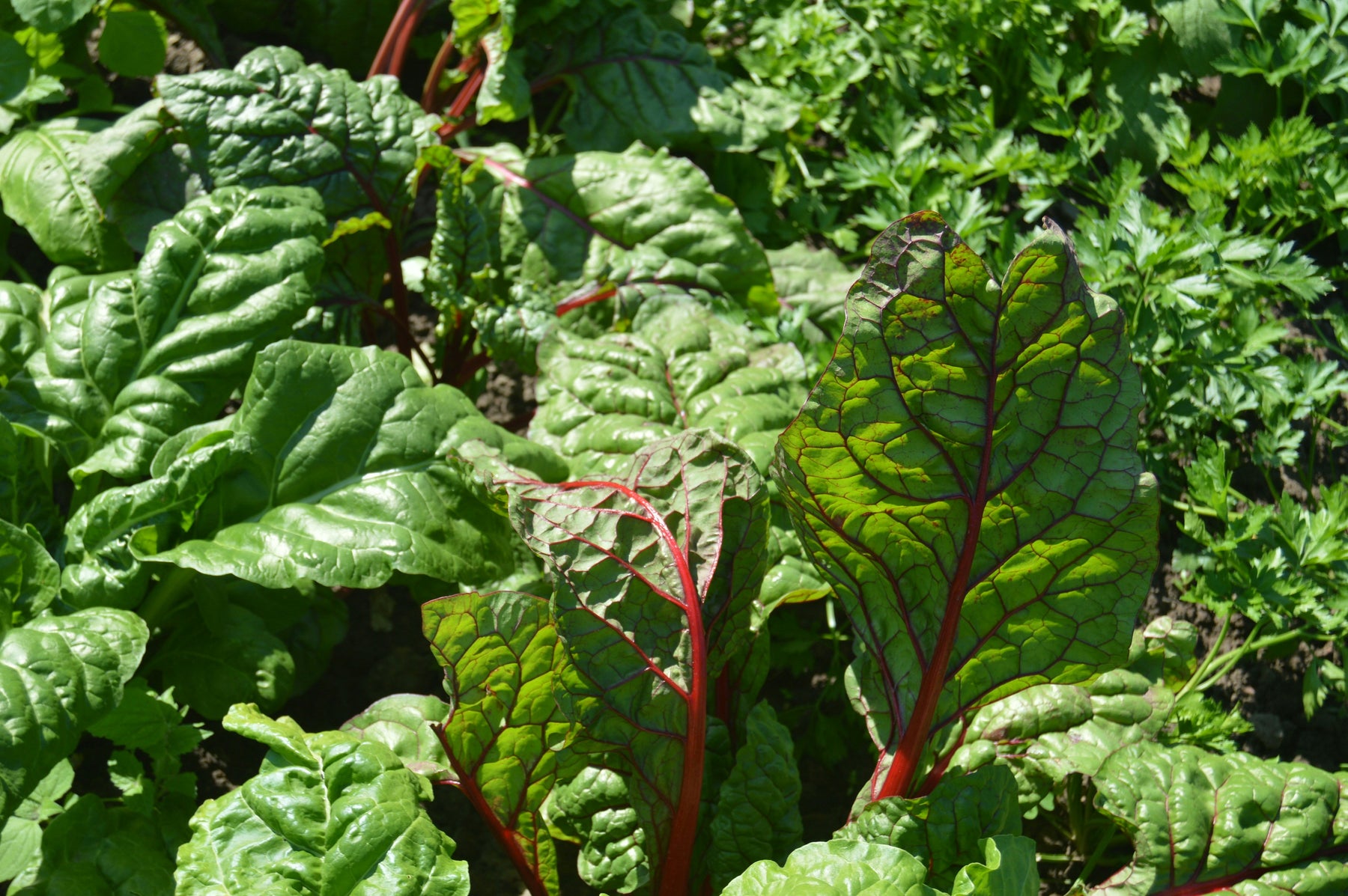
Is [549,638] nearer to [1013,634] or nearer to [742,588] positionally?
[742,588]

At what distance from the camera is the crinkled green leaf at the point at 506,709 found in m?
1.73

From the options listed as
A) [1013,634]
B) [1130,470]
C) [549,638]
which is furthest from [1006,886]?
[549,638]

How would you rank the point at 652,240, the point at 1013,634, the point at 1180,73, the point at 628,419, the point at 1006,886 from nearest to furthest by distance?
the point at 1006,886 → the point at 1013,634 → the point at 628,419 → the point at 652,240 → the point at 1180,73

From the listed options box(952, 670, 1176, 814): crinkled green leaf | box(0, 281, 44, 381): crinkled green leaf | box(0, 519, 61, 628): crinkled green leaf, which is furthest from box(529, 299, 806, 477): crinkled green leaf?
box(0, 281, 44, 381): crinkled green leaf

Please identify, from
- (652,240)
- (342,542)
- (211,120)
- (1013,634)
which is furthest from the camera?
(652,240)

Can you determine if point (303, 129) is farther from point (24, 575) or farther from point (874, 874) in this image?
point (874, 874)

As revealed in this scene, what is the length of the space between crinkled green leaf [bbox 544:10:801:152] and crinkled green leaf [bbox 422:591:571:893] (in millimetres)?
1553

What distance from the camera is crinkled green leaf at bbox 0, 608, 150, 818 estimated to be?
1.57 m

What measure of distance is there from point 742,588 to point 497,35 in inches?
66.1

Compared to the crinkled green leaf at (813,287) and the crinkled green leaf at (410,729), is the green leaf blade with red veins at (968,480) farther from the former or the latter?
the crinkled green leaf at (813,287)

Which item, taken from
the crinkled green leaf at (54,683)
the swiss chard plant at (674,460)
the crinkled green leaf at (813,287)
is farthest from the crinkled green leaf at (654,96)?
the crinkled green leaf at (54,683)

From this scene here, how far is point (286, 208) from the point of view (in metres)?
2.24

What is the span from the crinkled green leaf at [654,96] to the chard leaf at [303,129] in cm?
51

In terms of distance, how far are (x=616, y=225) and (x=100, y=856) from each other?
66.8 inches
